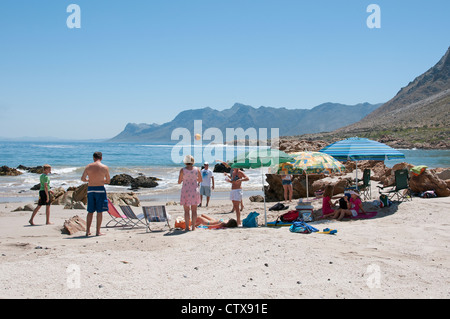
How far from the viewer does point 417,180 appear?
11.2 metres

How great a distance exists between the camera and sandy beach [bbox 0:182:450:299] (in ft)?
14.2

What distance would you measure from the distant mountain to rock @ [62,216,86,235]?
209 ft

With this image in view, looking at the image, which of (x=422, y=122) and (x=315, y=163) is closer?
(x=315, y=163)

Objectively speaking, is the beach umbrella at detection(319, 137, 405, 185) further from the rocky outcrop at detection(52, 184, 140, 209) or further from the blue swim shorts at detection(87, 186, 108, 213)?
the rocky outcrop at detection(52, 184, 140, 209)

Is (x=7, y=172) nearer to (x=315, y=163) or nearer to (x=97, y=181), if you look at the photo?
(x=97, y=181)

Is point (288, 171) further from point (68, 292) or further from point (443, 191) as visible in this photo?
point (68, 292)

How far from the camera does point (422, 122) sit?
3442 inches

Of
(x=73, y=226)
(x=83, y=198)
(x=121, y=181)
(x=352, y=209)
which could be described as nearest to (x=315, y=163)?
(x=352, y=209)

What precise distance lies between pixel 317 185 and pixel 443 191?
399 cm

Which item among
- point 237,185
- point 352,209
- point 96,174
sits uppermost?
point 96,174

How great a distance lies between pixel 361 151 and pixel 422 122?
89008mm

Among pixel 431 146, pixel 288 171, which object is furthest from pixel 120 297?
pixel 431 146

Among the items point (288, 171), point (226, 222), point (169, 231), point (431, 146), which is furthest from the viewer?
point (431, 146)

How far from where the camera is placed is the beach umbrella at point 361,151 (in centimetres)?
900
